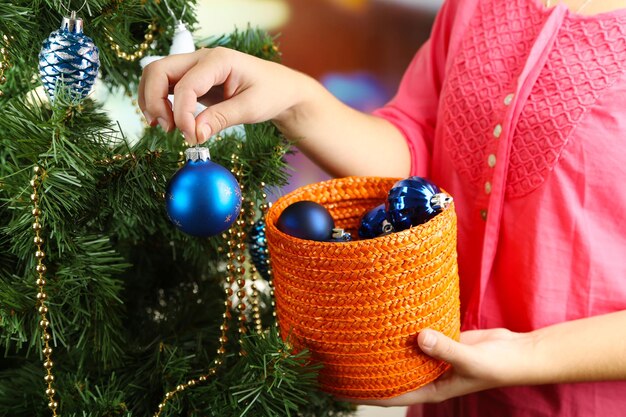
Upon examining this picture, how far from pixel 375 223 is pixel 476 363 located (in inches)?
6.0

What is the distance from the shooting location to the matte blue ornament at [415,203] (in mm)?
517

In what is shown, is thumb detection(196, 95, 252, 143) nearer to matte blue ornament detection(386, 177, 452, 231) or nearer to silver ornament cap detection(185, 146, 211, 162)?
silver ornament cap detection(185, 146, 211, 162)

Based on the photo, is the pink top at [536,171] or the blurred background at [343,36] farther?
the blurred background at [343,36]

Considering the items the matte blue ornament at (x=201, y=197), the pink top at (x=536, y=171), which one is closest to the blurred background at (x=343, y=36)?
the pink top at (x=536, y=171)

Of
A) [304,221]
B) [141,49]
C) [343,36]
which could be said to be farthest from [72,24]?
[343,36]

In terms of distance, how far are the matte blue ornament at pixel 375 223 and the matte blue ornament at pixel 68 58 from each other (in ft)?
0.89

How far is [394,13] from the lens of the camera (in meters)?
1.62

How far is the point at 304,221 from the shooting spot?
51 centimetres

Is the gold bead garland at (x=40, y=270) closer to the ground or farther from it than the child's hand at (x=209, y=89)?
closer to the ground

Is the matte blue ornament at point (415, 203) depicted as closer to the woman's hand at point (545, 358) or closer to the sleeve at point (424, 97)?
the woman's hand at point (545, 358)

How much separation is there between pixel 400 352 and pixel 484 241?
20 cm

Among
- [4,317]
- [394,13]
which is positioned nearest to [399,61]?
[394,13]

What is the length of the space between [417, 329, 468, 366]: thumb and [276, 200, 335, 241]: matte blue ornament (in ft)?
0.40

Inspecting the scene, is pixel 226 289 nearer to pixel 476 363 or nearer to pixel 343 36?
pixel 476 363
